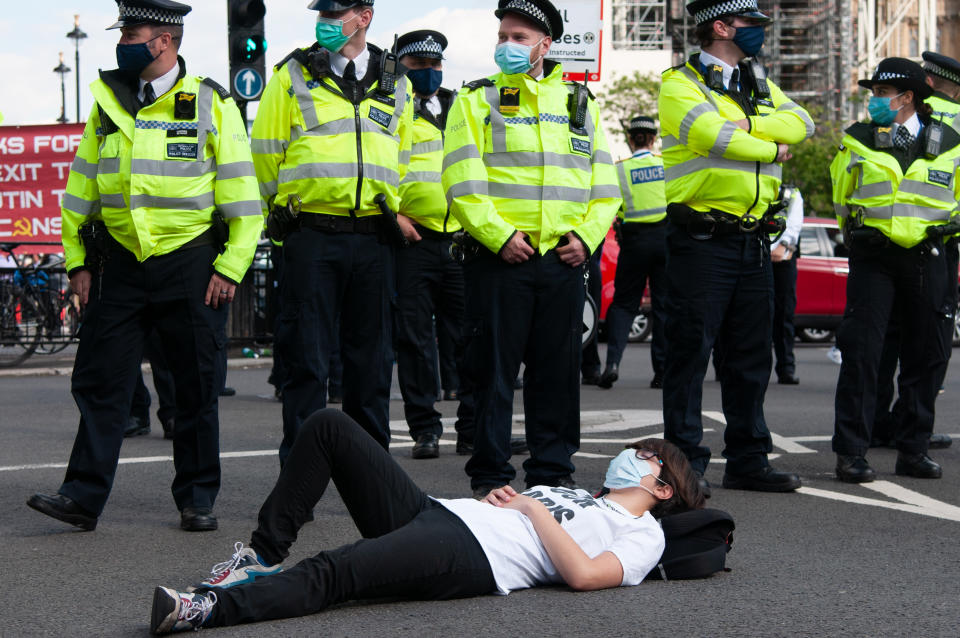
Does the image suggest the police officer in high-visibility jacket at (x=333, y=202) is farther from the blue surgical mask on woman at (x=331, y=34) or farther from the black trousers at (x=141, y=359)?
the black trousers at (x=141, y=359)

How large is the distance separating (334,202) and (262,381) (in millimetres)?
7201

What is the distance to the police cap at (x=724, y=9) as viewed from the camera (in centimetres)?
661

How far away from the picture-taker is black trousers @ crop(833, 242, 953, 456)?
7184 mm

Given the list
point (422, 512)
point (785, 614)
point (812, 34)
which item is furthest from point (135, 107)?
point (812, 34)

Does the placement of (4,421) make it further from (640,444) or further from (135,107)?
(640,444)

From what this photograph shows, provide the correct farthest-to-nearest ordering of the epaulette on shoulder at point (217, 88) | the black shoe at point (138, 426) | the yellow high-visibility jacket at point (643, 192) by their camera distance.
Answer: the yellow high-visibility jacket at point (643, 192) < the black shoe at point (138, 426) < the epaulette on shoulder at point (217, 88)

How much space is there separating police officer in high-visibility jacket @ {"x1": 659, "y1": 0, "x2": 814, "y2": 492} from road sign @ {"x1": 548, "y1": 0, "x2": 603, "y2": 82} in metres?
5.02

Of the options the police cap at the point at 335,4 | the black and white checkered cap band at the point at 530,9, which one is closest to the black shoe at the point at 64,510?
the police cap at the point at 335,4

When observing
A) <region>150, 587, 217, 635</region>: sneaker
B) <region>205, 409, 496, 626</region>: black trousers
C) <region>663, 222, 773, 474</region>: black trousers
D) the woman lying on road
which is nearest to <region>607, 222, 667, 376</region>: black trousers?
<region>663, 222, 773, 474</region>: black trousers

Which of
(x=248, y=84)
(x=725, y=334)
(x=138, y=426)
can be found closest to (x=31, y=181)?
→ (x=248, y=84)

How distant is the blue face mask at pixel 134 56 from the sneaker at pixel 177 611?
2.57m

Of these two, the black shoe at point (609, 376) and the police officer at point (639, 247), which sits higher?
the police officer at point (639, 247)

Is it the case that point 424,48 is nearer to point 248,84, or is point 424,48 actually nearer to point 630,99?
point 248,84

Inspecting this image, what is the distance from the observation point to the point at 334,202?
A: 6.04 metres
